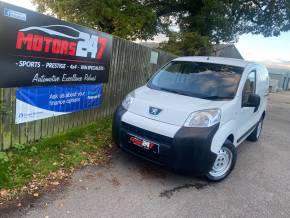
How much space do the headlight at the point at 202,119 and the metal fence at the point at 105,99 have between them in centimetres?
272

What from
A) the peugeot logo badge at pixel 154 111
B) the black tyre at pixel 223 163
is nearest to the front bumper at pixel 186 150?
the peugeot logo badge at pixel 154 111

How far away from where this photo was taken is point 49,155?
463cm

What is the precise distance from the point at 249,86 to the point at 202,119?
1.88m

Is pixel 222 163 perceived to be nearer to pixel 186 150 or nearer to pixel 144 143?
pixel 186 150

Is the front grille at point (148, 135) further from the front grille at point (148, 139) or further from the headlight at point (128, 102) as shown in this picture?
the headlight at point (128, 102)

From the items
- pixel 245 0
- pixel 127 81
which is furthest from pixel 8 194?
pixel 245 0

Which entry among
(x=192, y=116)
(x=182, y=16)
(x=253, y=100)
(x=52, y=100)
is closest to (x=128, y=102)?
(x=192, y=116)

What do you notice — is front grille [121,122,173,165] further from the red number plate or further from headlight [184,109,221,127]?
headlight [184,109,221,127]

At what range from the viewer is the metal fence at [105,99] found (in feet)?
14.2

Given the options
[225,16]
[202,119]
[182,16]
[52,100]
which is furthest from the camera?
[182,16]

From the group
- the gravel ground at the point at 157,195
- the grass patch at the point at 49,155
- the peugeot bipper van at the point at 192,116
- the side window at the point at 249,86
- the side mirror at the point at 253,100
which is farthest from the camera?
the side window at the point at 249,86

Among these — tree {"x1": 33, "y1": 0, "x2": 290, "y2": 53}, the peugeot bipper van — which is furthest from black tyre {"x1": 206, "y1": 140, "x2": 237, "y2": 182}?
tree {"x1": 33, "y1": 0, "x2": 290, "y2": 53}

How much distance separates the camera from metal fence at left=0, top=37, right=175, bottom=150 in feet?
14.2

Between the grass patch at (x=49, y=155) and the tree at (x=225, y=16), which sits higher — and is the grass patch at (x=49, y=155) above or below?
below
